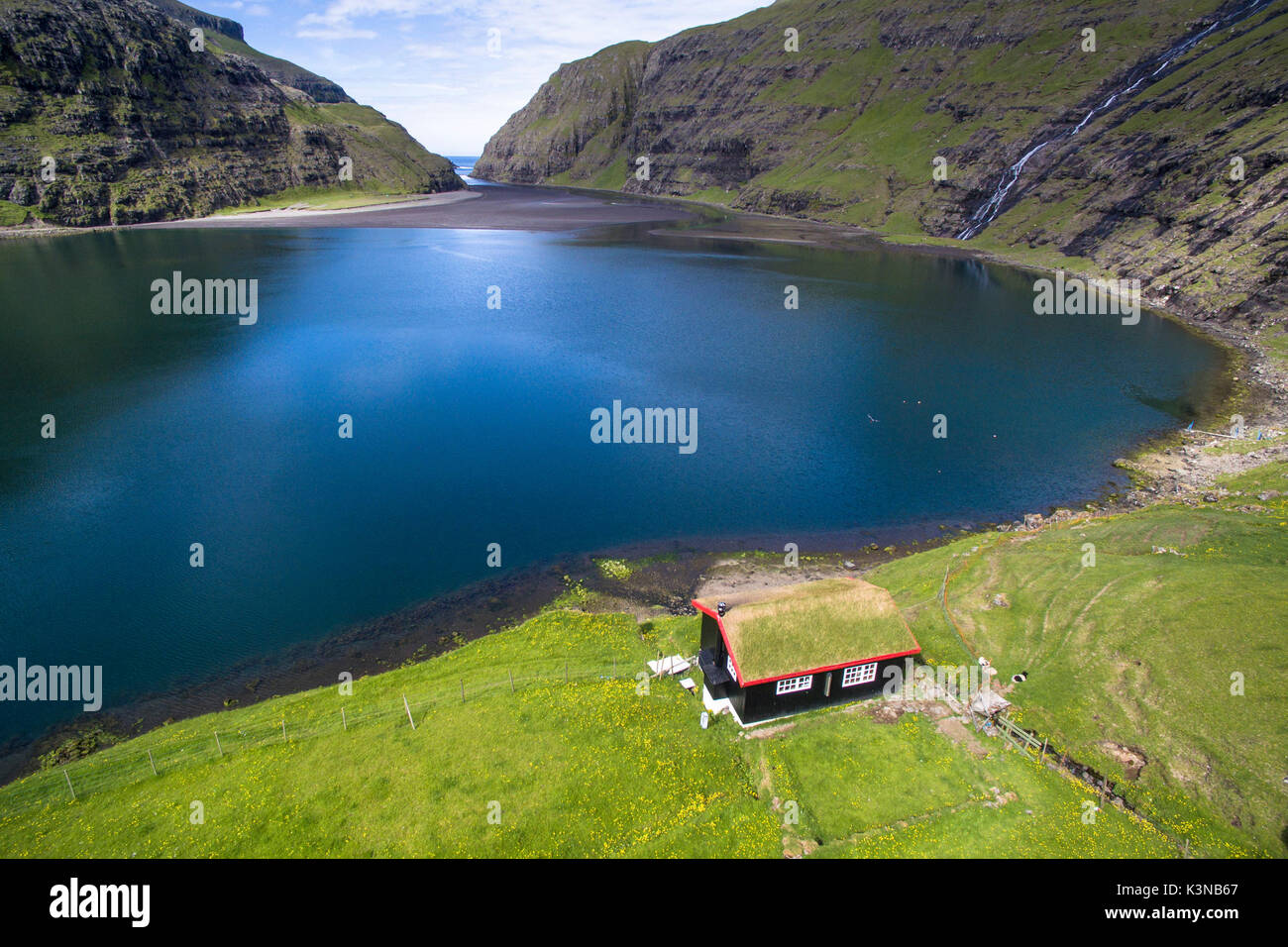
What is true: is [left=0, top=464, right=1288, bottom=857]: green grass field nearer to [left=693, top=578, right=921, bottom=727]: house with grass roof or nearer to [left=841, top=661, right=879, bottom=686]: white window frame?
[left=693, top=578, right=921, bottom=727]: house with grass roof

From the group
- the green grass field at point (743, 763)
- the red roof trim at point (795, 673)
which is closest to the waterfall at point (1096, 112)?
the green grass field at point (743, 763)

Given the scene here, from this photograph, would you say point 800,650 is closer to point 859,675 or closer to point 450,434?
point 859,675

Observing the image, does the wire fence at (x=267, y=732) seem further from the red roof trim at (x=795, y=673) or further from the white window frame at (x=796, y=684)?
the white window frame at (x=796, y=684)

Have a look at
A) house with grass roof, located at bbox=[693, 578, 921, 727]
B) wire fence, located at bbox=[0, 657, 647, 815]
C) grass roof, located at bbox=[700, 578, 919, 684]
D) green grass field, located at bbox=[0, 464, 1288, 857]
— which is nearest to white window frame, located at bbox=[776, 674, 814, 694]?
house with grass roof, located at bbox=[693, 578, 921, 727]

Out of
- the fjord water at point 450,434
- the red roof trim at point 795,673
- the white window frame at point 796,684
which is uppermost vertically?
the fjord water at point 450,434
